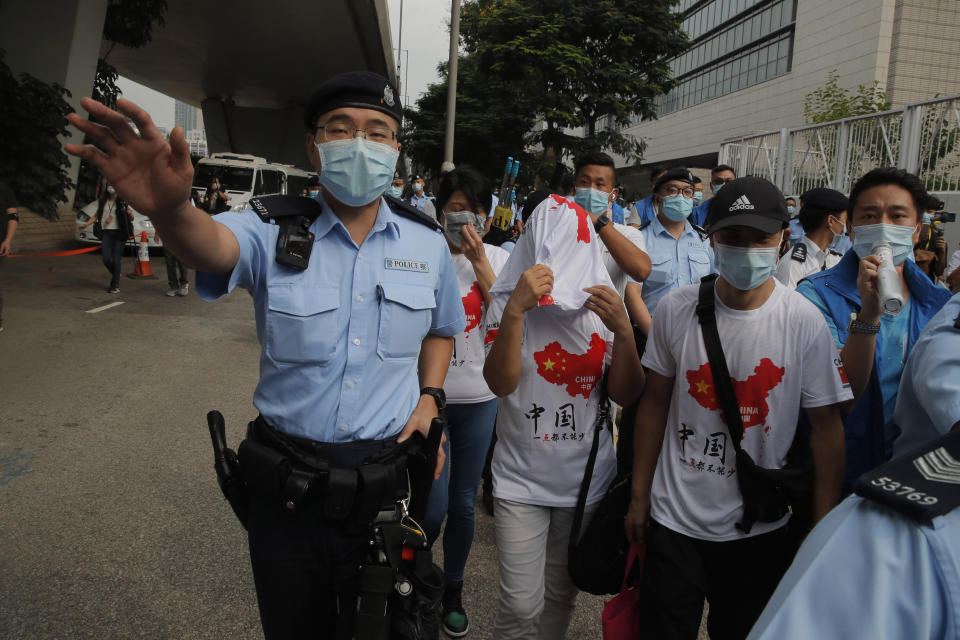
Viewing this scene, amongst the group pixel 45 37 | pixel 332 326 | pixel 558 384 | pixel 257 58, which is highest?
pixel 257 58

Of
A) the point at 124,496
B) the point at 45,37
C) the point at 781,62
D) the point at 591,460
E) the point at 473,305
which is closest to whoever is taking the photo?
the point at 591,460

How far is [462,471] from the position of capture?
3139mm

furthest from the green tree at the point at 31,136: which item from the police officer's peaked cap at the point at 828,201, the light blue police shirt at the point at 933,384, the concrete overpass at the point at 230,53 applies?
the light blue police shirt at the point at 933,384

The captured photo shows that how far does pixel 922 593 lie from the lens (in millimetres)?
748

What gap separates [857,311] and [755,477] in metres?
0.91

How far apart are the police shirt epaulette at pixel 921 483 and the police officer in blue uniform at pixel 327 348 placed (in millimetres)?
1264

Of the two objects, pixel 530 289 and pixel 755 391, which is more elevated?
pixel 530 289

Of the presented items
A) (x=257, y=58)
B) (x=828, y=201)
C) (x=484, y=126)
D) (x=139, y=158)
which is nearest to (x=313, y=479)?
(x=139, y=158)

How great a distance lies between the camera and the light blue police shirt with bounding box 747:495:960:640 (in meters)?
0.75

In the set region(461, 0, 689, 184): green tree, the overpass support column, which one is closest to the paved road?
the overpass support column

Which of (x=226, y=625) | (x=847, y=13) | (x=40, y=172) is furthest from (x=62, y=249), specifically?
(x=847, y=13)

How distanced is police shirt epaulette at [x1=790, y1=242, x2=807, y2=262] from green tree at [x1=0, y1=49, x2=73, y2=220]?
13.4 m

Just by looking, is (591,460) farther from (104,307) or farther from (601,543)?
(104,307)

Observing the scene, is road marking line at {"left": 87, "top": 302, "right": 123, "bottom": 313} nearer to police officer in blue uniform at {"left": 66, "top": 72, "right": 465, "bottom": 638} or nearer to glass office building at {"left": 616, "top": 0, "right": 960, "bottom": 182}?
police officer in blue uniform at {"left": 66, "top": 72, "right": 465, "bottom": 638}
